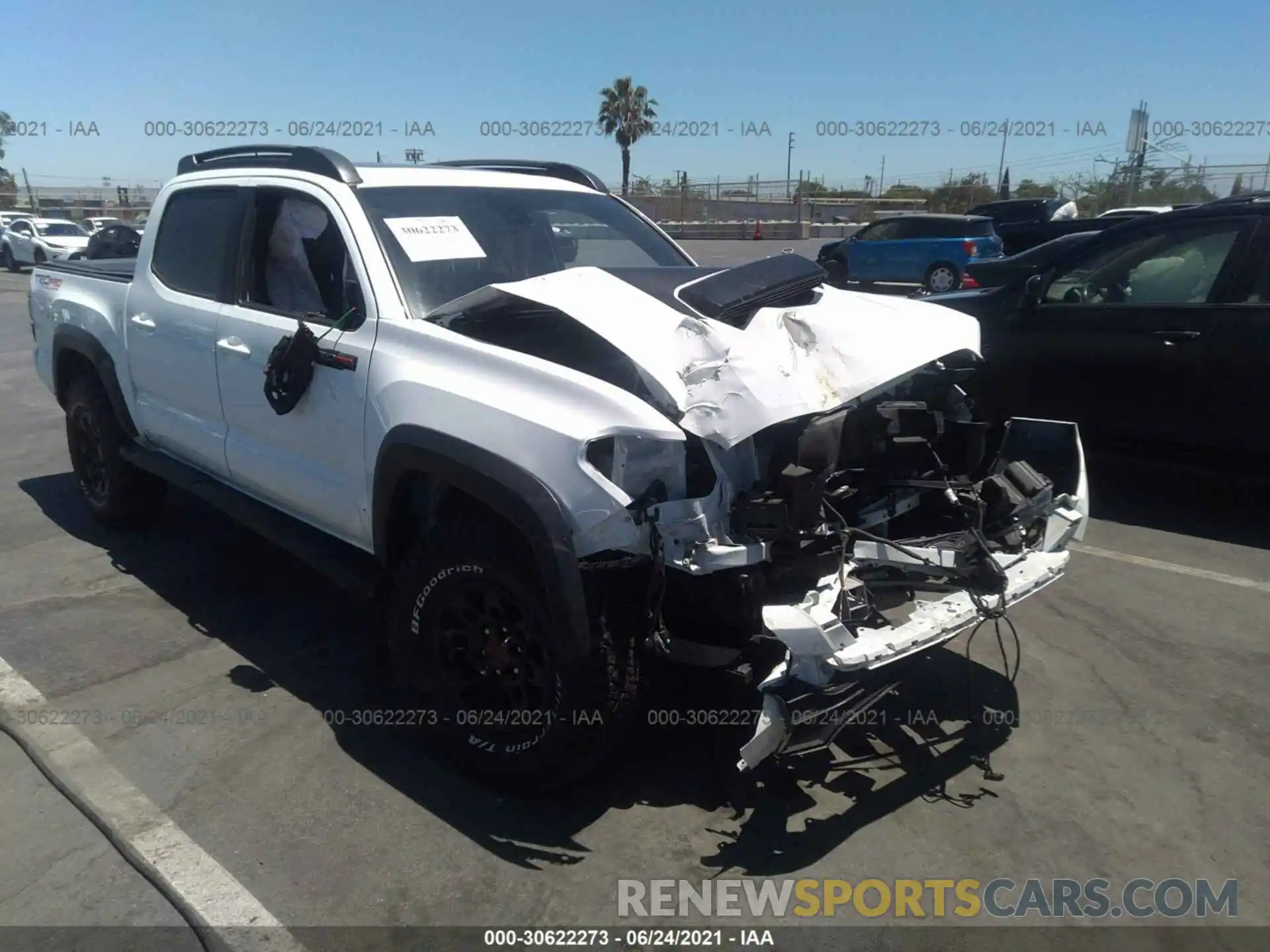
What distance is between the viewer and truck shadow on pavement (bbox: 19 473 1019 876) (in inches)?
120

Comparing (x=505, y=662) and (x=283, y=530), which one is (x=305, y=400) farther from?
(x=505, y=662)

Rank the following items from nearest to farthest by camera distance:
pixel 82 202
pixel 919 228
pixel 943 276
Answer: pixel 943 276 < pixel 919 228 < pixel 82 202

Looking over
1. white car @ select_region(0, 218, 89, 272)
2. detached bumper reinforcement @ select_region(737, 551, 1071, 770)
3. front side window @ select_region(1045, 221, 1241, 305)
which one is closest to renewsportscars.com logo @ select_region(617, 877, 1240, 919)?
detached bumper reinforcement @ select_region(737, 551, 1071, 770)

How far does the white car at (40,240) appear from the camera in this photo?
A: 83.9 feet

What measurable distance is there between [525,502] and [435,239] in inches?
59.1

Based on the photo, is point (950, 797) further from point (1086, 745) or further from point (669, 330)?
point (669, 330)

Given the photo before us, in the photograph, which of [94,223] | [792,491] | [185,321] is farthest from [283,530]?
[94,223]

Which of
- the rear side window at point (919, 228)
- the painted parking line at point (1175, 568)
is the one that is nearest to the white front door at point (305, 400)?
the painted parking line at point (1175, 568)

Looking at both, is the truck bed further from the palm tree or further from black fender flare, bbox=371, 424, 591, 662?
the palm tree

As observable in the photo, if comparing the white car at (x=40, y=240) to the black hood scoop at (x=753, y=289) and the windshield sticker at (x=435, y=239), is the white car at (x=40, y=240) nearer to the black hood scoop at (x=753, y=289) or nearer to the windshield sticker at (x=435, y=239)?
the windshield sticker at (x=435, y=239)

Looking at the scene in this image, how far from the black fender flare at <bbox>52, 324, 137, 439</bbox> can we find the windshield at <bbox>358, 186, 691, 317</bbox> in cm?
228

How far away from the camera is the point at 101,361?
529 centimetres

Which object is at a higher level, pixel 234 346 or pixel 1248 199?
pixel 1248 199

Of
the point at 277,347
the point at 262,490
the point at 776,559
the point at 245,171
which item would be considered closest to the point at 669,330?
the point at 776,559
